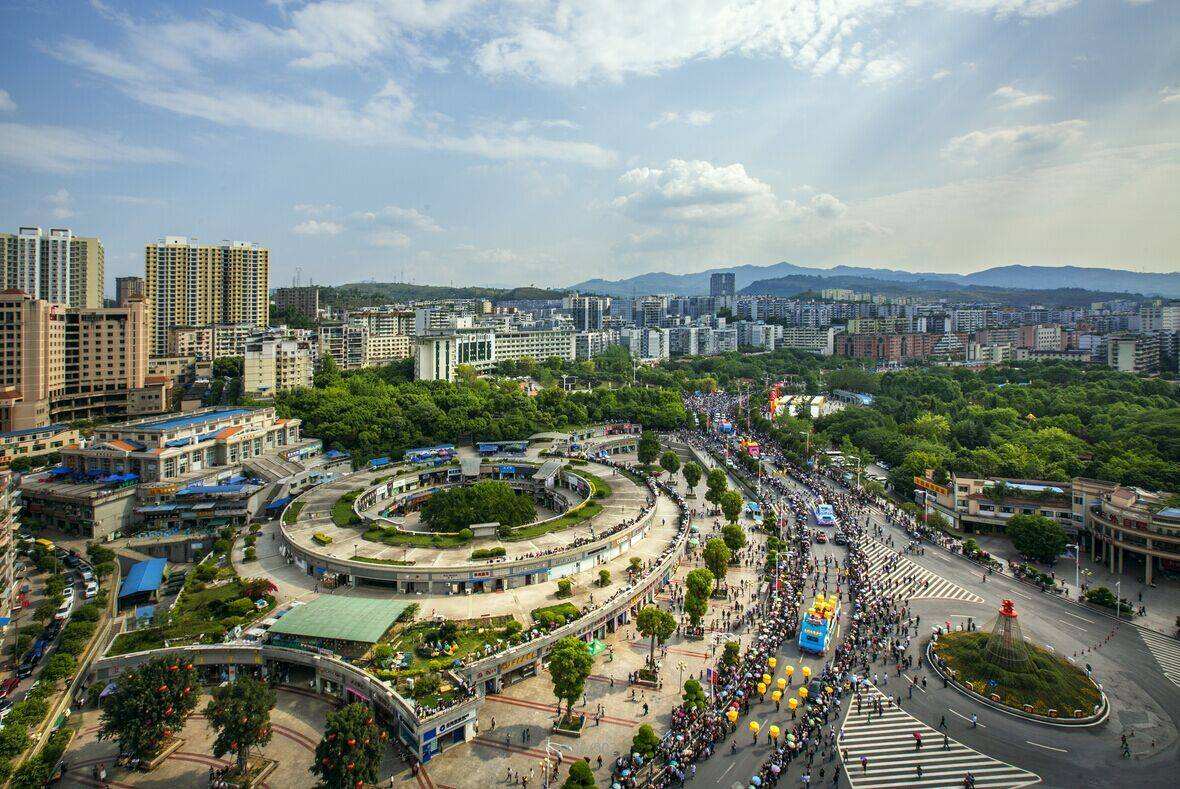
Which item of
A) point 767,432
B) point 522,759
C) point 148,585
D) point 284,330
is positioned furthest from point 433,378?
point 522,759

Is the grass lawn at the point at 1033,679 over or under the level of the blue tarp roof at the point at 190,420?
under

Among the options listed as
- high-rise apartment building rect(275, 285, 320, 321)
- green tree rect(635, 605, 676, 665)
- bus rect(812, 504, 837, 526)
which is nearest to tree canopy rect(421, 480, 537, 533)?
green tree rect(635, 605, 676, 665)

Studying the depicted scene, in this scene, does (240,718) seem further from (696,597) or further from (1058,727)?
(1058,727)

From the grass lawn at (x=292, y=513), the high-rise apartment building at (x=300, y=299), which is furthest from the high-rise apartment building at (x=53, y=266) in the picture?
the grass lawn at (x=292, y=513)

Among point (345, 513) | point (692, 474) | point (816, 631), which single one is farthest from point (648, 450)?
point (816, 631)

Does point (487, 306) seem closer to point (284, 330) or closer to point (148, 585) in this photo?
point (284, 330)

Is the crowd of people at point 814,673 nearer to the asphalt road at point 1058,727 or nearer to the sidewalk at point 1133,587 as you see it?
the asphalt road at point 1058,727
